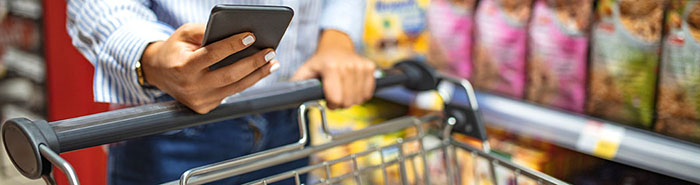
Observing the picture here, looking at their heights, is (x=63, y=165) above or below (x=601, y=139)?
above

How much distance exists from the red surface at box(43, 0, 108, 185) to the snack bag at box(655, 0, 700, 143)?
1.50m

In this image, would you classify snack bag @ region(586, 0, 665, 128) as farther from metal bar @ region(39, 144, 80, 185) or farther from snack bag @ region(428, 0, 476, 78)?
metal bar @ region(39, 144, 80, 185)

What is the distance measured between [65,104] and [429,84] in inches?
54.6

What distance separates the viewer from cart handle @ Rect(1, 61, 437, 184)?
24.3 inches

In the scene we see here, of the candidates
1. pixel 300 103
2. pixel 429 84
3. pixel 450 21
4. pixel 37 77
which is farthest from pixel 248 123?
pixel 37 77

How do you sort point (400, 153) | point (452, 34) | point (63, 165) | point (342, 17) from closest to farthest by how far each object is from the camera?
1. point (63, 165)
2. point (400, 153)
3. point (342, 17)
4. point (452, 34)

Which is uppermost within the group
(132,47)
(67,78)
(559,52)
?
(132,47)

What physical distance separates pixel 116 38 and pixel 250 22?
0.32 metres

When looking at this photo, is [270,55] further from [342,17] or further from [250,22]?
[342,17]

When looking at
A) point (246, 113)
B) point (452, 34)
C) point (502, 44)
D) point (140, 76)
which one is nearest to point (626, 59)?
point (502, 44)

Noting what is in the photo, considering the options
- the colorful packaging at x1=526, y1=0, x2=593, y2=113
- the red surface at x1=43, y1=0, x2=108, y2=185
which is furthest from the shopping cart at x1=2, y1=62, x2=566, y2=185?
the red surface at x1=43, y1=0, x2=108, y2=185

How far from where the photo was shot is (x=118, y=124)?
665 millimetres

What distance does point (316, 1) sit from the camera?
1.08m

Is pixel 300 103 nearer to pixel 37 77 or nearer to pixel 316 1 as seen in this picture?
pixel 316 1
